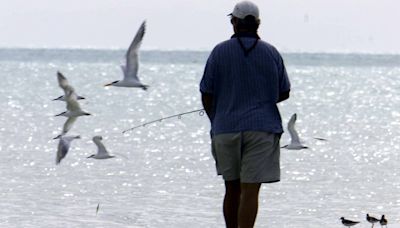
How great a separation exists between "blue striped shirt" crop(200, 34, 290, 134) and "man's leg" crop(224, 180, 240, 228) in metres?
0.37

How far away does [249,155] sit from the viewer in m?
8.66

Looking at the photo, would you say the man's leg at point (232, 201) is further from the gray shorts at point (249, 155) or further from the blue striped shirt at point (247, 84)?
the blue striped shirt at point (247, 84)

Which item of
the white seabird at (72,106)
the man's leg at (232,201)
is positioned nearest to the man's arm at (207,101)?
the man's leg at (232,201)

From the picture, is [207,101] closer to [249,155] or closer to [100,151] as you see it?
[249,155]

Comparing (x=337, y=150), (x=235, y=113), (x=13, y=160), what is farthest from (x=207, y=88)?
(x=337, y=150)

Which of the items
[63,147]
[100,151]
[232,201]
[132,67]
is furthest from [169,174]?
[232,201]

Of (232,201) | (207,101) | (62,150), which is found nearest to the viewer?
(207,101)

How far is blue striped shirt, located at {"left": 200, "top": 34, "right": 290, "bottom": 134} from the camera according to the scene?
8.66m

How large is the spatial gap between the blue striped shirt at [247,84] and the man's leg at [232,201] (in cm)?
37

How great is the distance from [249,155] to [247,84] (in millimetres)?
422

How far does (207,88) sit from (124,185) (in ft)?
41.3

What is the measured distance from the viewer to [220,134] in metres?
8.73

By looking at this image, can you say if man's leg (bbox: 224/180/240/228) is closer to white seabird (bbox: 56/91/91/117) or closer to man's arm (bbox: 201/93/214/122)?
man's arm (bbox: 201/93/214/122)

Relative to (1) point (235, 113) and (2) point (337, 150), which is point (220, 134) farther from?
(2) point (337, 150)
